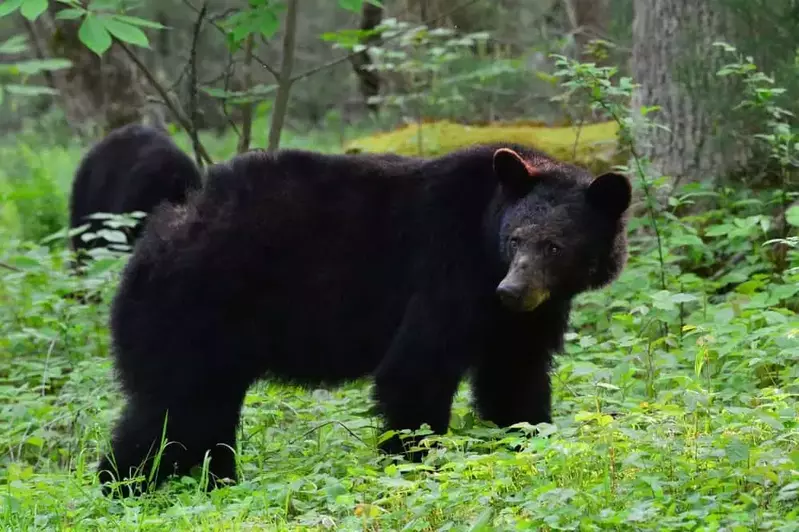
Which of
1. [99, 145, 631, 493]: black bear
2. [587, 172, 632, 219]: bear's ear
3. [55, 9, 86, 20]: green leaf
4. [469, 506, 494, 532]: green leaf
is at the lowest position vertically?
[469, 506, 494, 532]: green leaf

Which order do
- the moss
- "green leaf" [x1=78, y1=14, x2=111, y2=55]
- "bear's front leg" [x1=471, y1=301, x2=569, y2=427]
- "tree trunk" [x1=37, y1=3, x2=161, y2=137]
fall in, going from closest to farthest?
"green leaf" [x1=78, y1=14, x2=111, y2=55], "bear's front leg" [x1=471, y1=301, x2=569, y2=427], the moss, "tree trunk" [x1=37, y1=3, x2=161, y2=137]

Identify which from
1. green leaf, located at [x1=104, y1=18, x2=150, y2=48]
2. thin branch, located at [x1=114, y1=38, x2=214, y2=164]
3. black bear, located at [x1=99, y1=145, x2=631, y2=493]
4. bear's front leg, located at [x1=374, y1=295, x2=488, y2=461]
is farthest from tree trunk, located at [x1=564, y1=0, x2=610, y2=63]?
green leaf, located at [x1=104, y1=18, x2=150, y2=48]

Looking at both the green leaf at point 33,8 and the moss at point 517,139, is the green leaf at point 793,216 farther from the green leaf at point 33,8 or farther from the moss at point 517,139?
the green leaf at point 33,8

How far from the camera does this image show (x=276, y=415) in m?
5.83

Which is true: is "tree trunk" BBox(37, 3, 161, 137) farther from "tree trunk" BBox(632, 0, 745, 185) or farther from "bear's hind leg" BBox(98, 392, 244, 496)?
"bear's hind leg" BBox(98, 392, 244, 496)

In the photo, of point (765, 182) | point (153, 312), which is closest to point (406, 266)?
point (153, 312)

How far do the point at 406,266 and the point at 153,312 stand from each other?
123 centimetres

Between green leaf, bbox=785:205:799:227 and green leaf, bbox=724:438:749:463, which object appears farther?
green leaf, bbox=785:205:799:227

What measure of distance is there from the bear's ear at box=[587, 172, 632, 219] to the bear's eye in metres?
0.30

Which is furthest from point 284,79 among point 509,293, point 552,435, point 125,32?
point 552,435

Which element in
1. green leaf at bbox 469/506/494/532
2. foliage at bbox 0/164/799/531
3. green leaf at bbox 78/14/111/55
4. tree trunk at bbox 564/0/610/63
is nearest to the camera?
green leaf at bbox 469/506/494/532

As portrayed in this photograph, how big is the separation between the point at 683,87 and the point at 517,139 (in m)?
2.15

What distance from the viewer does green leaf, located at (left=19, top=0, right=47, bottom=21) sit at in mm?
4402

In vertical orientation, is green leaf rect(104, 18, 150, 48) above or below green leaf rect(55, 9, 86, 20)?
below
